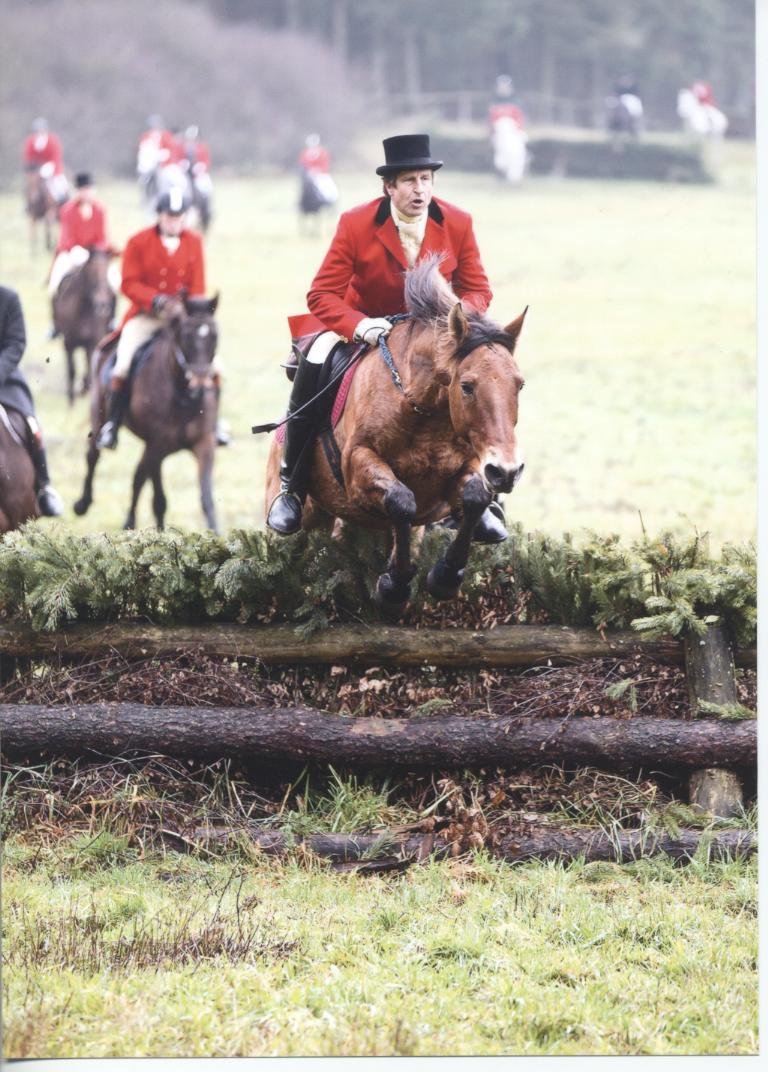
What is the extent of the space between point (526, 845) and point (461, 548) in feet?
3.96

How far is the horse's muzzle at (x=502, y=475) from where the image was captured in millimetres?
4957

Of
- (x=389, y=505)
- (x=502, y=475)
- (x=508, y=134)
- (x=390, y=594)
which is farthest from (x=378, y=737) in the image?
(x=508, y=134)

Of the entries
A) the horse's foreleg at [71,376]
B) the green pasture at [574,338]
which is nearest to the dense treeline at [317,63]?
the green pasture at [574,338]

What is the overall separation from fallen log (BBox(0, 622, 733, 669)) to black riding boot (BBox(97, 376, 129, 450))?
16.9 ft

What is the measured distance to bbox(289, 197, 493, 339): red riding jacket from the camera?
588cm

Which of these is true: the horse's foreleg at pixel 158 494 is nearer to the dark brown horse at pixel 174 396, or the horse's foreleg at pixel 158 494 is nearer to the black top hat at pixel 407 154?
the dark brown horse at pixel 174 396

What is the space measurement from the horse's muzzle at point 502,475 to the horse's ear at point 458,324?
545 millimetres

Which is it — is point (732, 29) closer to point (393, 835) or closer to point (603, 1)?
point (603, 1)

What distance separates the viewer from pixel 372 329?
5.81 metres

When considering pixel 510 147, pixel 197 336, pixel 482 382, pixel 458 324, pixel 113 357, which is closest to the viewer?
pixel 482 382

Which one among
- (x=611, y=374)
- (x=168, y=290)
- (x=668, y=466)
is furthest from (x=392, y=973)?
(x=611, y=374)

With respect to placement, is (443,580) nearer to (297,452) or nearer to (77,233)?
(297,452)

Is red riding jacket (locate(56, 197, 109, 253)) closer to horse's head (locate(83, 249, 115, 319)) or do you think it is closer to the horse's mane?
horse's head (locate(83, 249, 115, 319))

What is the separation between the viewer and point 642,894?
17.2ft
